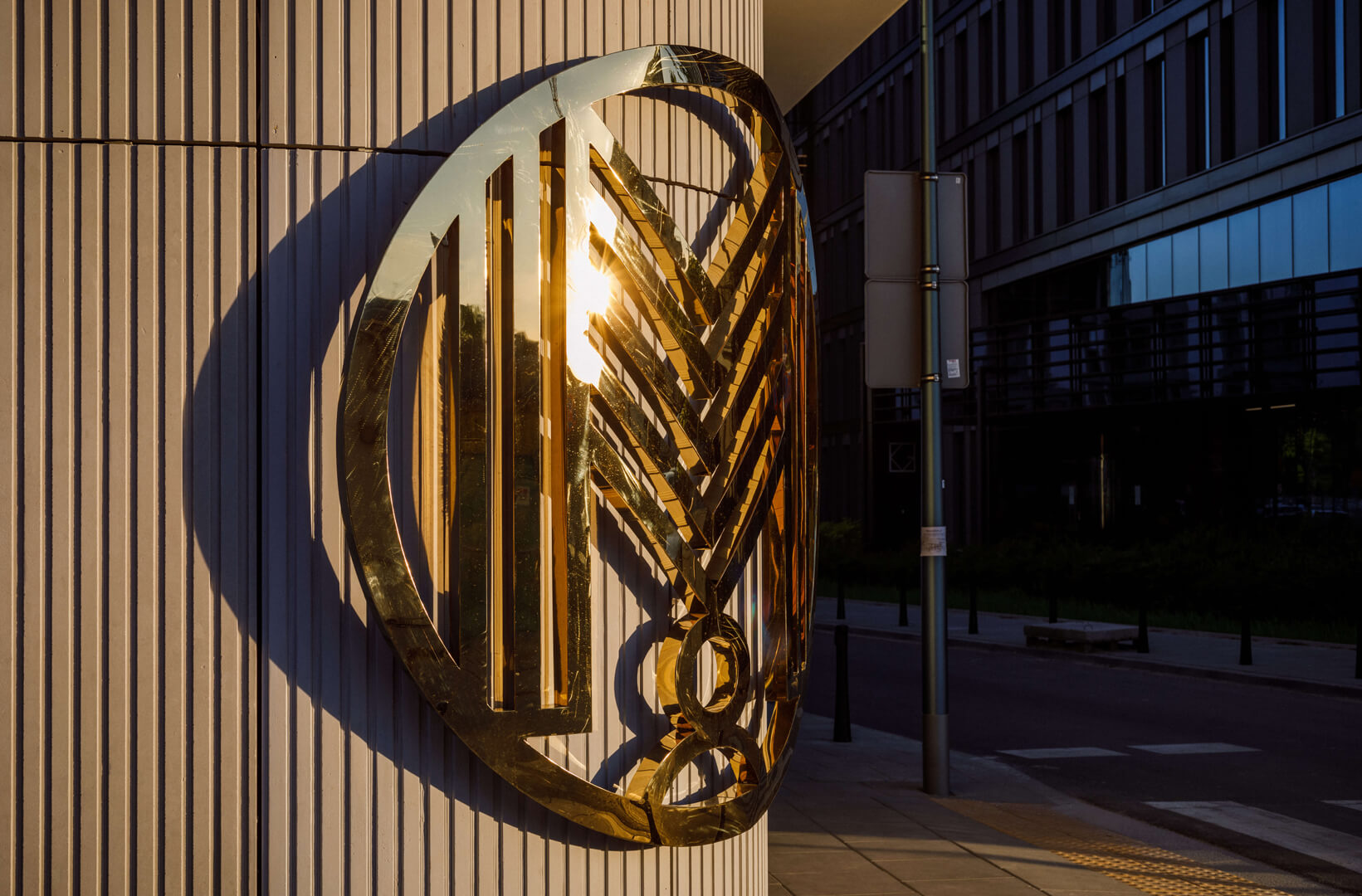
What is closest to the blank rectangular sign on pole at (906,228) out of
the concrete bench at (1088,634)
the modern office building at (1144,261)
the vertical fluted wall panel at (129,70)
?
the vertical fluted wall panel at (129,70)

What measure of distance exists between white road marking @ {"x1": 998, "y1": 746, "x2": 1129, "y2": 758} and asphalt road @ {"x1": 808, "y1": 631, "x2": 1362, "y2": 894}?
5 cm

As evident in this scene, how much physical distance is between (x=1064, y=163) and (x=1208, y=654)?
2189 centimetres

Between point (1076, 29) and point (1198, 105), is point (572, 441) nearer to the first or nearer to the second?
point (1198, 105)

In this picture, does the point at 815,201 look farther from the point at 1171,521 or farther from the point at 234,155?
the point at 234,155

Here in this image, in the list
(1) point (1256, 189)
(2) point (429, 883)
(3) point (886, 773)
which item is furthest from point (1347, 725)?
(1) point (1256, 189)

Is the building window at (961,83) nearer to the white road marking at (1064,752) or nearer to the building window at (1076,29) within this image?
the building window at (1076,29)

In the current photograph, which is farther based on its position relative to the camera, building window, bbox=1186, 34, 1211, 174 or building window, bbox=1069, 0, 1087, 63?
building window, bbox=1069, 0, 1087, 63

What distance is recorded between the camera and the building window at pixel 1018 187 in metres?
39.3

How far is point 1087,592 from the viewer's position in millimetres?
26859

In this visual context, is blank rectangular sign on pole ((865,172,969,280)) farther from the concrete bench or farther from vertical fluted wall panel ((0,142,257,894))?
the concrete bench

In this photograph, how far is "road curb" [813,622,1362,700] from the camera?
14867 mm

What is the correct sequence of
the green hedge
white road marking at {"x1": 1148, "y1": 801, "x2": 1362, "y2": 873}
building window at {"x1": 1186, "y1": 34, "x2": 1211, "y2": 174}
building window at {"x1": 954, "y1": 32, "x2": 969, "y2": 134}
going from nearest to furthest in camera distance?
white road marking at {"x1": 1148, "y1": 801, "x2": 1362, "y2": 873}
the green hedge
building window at {"x1": 1186, "y1": 34, "x2": 1211, "y2": 174}
building window at {"x1": 954, "y1": 32, "x2": 969, "y2": 134}

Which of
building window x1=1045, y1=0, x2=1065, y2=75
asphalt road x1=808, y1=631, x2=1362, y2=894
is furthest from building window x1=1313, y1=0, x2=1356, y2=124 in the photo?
asphalt road x1=808, y1=631, x2=1362, y2=894

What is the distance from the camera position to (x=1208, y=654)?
1817cm
